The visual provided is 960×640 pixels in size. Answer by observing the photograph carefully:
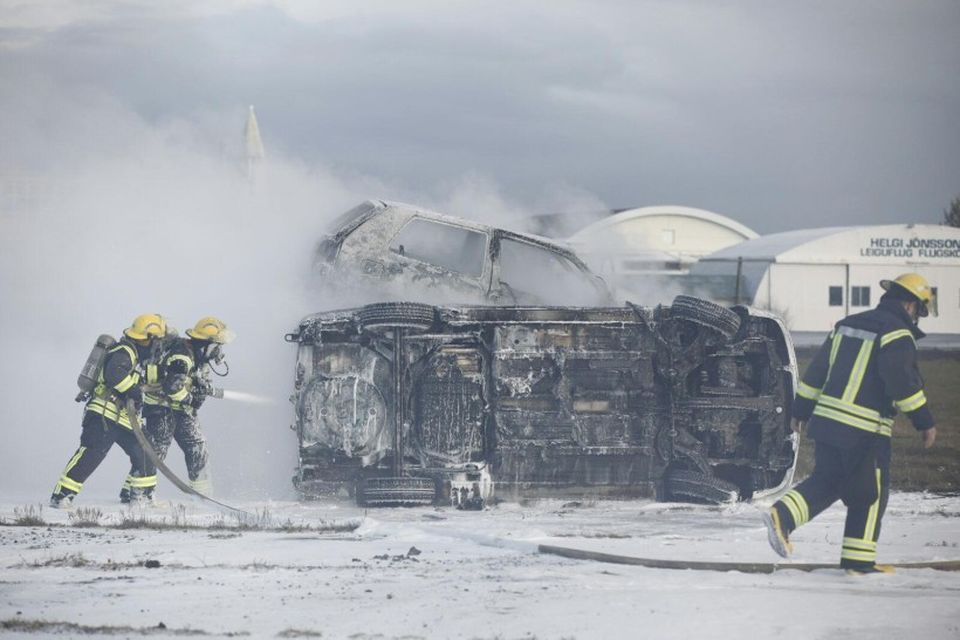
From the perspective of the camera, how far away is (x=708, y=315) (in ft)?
33.8

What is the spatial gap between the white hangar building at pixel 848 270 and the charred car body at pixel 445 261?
3507 centimetres

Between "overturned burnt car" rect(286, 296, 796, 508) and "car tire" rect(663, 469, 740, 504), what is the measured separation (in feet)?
0.03

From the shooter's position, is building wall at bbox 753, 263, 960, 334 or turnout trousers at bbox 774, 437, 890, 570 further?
building wall at bbox 753, 263, 960, 334

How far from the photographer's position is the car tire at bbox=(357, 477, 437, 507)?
33.2 ft

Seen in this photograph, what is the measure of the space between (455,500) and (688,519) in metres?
1.70

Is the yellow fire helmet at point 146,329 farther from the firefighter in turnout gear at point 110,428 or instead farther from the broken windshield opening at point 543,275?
the broken windshield opening at point 543,275

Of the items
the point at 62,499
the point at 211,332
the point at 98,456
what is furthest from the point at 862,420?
the point at 62,499

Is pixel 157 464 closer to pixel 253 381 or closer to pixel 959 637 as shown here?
pixel 253 381

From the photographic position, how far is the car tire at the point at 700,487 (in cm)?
1042

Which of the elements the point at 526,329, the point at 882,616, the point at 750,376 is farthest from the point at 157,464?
the point at 882,616

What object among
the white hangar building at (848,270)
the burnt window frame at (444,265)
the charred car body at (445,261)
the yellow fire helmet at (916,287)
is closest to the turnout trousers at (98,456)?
the charred car body at (445,261)

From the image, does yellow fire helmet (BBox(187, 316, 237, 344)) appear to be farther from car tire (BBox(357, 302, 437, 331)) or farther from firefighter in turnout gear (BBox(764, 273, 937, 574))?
firefighter in turnout gear (BBox(764, 273, 937, 574))

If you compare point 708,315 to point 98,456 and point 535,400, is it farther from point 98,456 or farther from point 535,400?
point 98,456

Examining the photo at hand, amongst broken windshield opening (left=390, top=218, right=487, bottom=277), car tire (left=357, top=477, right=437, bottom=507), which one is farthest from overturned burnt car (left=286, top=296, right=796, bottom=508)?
broken windshield opening (left=390, top=218, right=487, bottom=277)
